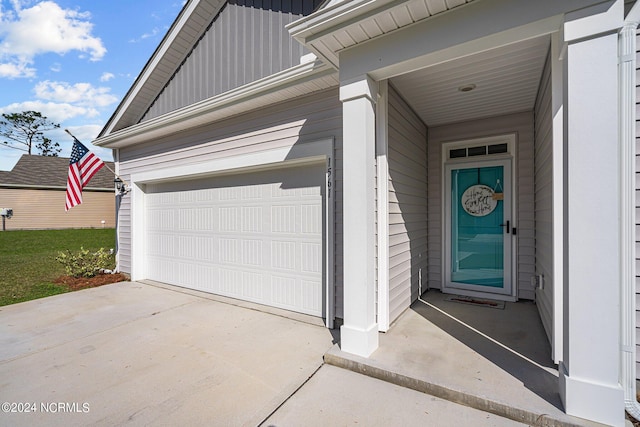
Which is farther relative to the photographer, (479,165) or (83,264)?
(83,264)

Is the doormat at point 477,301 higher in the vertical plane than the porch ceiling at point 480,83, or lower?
lower

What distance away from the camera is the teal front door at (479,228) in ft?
13.6

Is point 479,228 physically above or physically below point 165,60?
below

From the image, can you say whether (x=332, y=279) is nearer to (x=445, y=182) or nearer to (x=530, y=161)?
(x=445, y=182)

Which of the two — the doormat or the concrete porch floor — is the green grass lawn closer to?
the concrete porch floor

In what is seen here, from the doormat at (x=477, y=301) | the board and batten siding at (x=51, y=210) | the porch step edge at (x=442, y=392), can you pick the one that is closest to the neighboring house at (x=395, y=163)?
the porch step edge at (x=442, y=392)

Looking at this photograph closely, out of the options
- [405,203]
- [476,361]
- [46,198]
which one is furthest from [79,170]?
[46,198]

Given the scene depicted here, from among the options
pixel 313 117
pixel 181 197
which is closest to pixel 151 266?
pixel 181 197

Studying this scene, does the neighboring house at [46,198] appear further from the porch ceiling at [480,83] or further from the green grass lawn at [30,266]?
the porch ceiling at [480,83]

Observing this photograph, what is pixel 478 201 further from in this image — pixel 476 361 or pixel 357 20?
pixel 357 20

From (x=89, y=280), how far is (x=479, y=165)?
7.17m

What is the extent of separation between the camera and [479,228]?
4.33 meters

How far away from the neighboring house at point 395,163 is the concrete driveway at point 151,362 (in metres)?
0.58

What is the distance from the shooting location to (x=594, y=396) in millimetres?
1665
